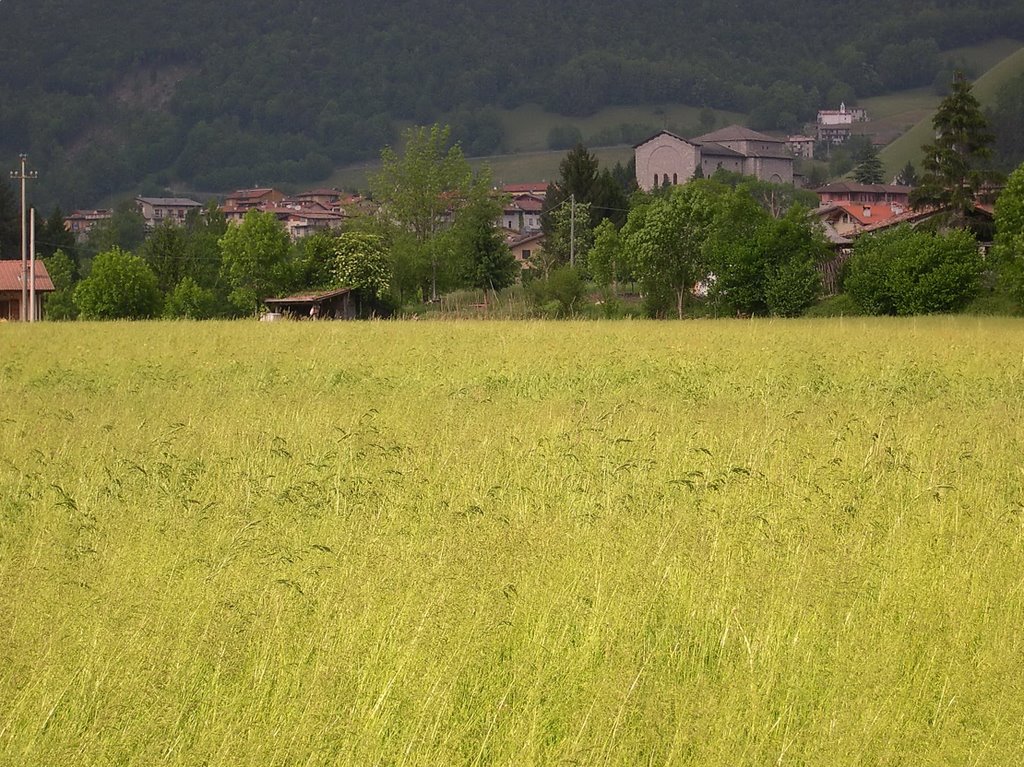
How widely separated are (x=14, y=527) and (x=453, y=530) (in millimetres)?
3029

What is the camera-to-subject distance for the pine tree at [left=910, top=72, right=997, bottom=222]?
59.8 metres

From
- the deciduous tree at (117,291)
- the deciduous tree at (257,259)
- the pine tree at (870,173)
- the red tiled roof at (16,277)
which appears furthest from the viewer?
the pine tree at (870,173)

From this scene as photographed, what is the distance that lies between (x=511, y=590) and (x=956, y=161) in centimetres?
5860

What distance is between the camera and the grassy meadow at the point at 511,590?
521cm

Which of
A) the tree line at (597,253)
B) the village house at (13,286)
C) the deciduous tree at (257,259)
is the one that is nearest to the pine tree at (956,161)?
the tree line at (597,253)

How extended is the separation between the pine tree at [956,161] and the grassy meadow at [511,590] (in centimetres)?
4924

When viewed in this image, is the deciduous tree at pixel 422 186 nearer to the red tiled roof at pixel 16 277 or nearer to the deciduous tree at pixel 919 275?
the red tiled roof at pixel 16 277

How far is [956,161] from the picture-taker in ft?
196

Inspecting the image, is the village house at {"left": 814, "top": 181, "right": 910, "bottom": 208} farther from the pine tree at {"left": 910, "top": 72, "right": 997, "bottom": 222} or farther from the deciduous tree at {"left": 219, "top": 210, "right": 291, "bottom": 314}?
the deciduous tree at {"left": 219, "top": 210, "right": 291, "bottom": 314}

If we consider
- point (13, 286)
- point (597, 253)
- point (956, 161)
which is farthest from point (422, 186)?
point (956, 161)

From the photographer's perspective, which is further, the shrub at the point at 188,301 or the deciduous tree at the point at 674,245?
the shrub at the point at 188,301

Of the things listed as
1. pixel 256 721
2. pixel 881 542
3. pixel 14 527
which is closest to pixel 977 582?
pixel 881 542

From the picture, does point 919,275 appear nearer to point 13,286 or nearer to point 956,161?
point 956,161

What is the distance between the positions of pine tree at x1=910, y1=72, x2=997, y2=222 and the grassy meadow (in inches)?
1939
